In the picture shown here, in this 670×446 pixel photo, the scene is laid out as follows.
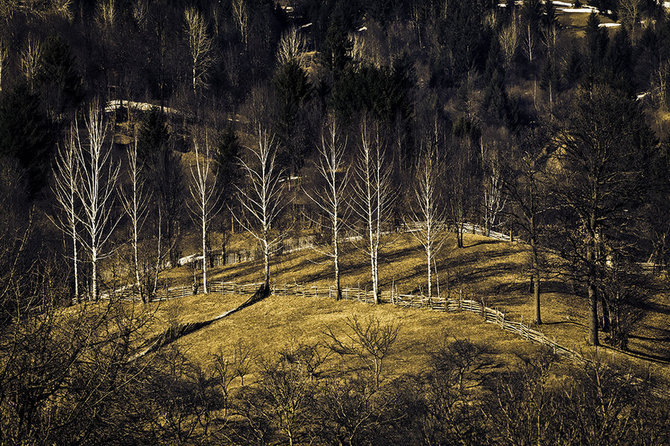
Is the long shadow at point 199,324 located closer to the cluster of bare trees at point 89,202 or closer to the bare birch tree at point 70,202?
the cluster of bare trees at point 89,202

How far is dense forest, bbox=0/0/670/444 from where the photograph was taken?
1159 centimetres

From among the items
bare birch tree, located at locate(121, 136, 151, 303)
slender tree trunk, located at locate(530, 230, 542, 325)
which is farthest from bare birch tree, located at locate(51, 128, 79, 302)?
slender tree trunk, located at locate(530, 230, 542, 325)

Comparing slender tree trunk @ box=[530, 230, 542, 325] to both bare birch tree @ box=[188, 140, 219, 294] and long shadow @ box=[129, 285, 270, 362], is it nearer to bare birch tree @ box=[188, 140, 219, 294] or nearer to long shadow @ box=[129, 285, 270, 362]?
long shadow @ box=[129, 285, 270, 362]

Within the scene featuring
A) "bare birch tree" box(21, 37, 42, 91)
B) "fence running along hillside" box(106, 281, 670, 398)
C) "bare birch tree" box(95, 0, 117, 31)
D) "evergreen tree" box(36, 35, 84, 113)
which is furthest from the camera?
"bare birch tree" box(95, 0, 117, 31)

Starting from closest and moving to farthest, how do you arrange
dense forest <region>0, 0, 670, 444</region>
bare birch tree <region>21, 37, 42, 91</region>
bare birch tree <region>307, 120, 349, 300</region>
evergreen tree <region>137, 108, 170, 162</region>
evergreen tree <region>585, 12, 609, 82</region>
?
dense forest <region>0, 0, 670, 444</region> < bare birch tree <region>307, 120, 349, 300</region> < evergreen tree <region>137, 108, 170, 162</region> < bare birch tree <region>21, 37, 42, 91</region> < evergreen tree <region>585, 12, 609, 82</region>

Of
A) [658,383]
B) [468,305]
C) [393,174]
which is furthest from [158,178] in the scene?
[658,383]

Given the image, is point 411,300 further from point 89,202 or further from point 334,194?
point 89,202

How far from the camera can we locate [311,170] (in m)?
54.0

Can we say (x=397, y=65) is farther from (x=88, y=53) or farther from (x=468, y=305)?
(x=88, y=53)

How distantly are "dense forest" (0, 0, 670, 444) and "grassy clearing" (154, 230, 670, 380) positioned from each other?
59.3 inches

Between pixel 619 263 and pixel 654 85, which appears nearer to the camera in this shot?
pixel 619 263

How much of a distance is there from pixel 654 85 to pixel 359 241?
70692 mm

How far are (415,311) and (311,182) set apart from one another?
24211 millimetres

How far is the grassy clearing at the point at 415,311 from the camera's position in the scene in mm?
24734
